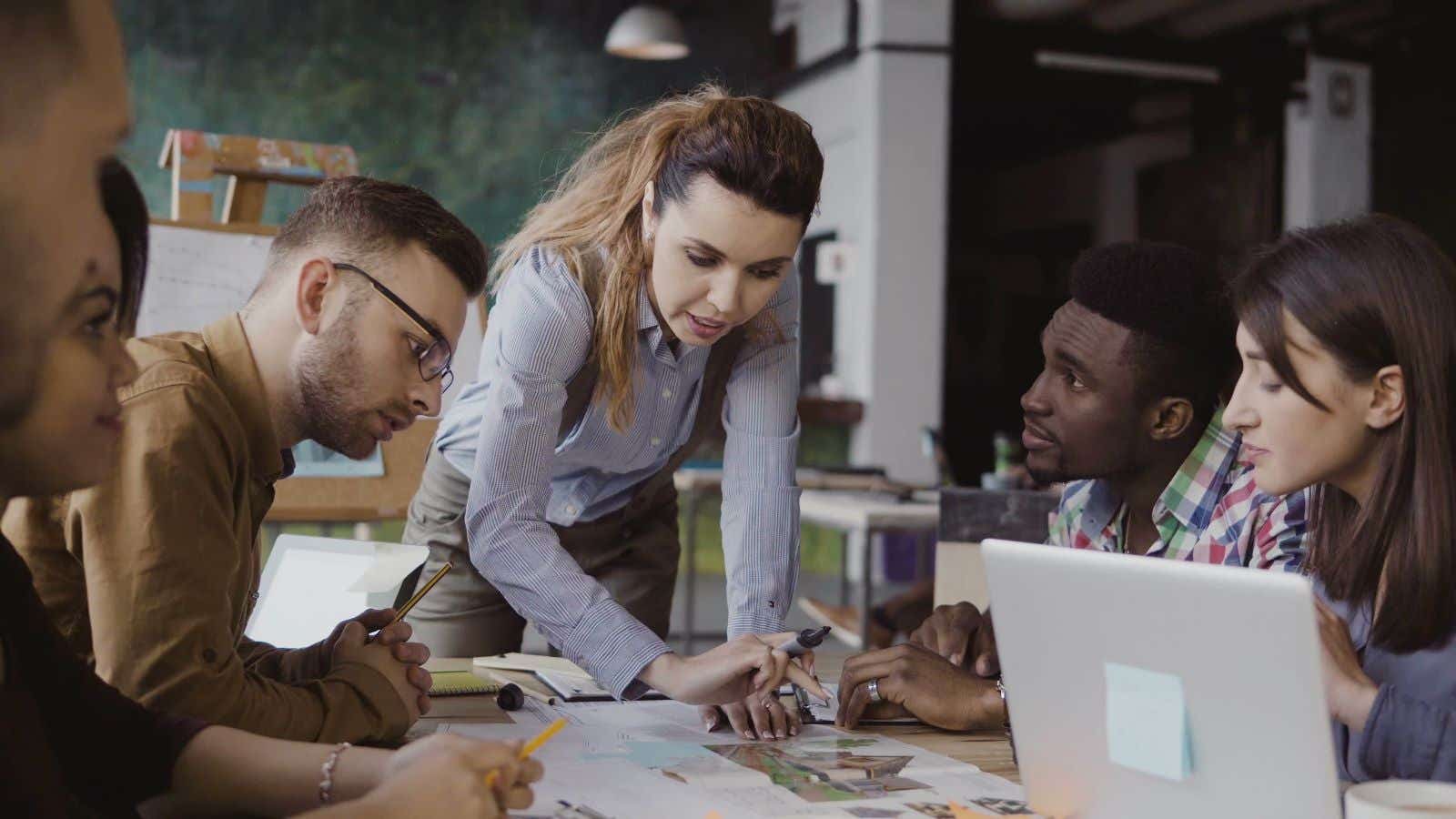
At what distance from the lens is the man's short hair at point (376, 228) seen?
4.96 ft

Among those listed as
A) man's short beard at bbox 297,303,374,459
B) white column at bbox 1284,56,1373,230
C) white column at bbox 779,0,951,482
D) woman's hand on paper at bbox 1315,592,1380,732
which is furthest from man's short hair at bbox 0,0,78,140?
white column at bbox 1284,56,1373,230

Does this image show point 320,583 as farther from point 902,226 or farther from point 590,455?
point 902,226

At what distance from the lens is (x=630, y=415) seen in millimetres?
1940

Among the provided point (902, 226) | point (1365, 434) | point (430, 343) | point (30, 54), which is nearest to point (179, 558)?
point (430, 343)

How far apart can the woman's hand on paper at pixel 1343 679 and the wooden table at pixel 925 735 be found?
1.01 feet

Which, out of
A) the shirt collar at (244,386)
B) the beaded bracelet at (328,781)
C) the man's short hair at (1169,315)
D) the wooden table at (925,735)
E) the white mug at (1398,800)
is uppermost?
the man's short hair at (1169,315)

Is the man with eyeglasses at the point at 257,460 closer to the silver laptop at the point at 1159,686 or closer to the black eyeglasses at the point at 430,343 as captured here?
the black eyeglasses at the point at 430,343

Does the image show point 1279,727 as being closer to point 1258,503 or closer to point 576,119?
point 1258,503

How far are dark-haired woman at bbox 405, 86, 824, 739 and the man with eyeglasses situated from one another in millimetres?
209

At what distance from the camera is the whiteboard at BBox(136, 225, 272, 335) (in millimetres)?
2979

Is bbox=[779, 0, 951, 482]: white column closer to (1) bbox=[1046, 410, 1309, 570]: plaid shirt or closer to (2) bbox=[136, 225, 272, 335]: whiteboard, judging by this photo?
(2) bbox=[136, 225, 272, 335]: whiteboard

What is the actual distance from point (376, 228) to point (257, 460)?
28cm

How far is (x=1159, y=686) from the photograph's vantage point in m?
0.99

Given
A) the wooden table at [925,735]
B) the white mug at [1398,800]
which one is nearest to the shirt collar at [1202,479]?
the wooden table at [925,735]
